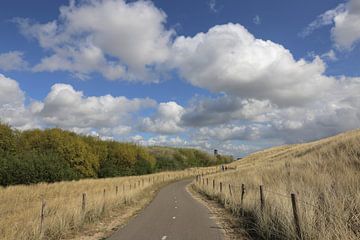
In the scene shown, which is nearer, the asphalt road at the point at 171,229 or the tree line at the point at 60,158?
the asphalt road at the point at 171,229

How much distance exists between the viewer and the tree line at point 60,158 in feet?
176

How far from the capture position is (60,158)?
6531 centimetres

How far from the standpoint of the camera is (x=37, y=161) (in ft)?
183

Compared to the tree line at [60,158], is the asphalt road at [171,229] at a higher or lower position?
lower

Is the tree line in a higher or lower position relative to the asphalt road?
higher

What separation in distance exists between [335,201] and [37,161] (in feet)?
170

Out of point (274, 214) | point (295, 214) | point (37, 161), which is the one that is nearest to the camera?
point (295, 214)

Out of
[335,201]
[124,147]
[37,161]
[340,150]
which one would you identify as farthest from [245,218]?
[124,147]

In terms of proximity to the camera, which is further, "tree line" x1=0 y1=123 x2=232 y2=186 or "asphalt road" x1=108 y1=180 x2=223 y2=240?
"tree line" x1=0 y1=123 x2=232 y2=186

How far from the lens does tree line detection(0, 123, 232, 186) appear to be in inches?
2117

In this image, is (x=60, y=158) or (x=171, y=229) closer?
(x=171, y=229)

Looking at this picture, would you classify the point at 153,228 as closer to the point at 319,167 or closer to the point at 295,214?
the point at 295,214

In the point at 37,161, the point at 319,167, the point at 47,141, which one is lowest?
the point at 319,167

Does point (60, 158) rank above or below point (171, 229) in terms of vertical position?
above
